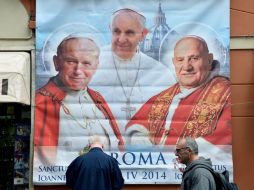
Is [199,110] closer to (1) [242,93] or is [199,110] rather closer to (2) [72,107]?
(1) [242,93]

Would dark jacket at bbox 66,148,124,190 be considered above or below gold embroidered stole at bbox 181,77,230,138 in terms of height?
below

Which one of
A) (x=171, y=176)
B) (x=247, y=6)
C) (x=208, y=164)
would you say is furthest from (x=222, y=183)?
(x=247, y=6)

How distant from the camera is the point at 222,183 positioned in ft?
16.8

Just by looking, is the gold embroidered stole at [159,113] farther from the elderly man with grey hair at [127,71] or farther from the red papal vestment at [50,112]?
the red papal vestment at [50,112]

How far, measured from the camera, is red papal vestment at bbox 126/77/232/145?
8.41m

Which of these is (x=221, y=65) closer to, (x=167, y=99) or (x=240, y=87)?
(x=240, y=87)

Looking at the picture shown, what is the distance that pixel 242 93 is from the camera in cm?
859

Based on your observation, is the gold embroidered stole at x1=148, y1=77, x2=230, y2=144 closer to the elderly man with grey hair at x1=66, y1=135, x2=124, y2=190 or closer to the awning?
the elderly man with grey hair at x1=66, y1=135, x2=124, y2=190

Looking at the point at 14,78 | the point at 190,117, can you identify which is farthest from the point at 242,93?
the point at 14,78

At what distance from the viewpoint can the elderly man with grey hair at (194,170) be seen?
4969 millimetres

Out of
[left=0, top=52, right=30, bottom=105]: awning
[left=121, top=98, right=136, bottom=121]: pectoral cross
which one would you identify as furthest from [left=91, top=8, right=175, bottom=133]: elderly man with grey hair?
[left=0, top=52, right=30, bottom=105]: awning

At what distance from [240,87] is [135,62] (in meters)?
1.70

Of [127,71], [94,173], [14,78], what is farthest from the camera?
[127,71]

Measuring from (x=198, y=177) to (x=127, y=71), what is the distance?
377cm
